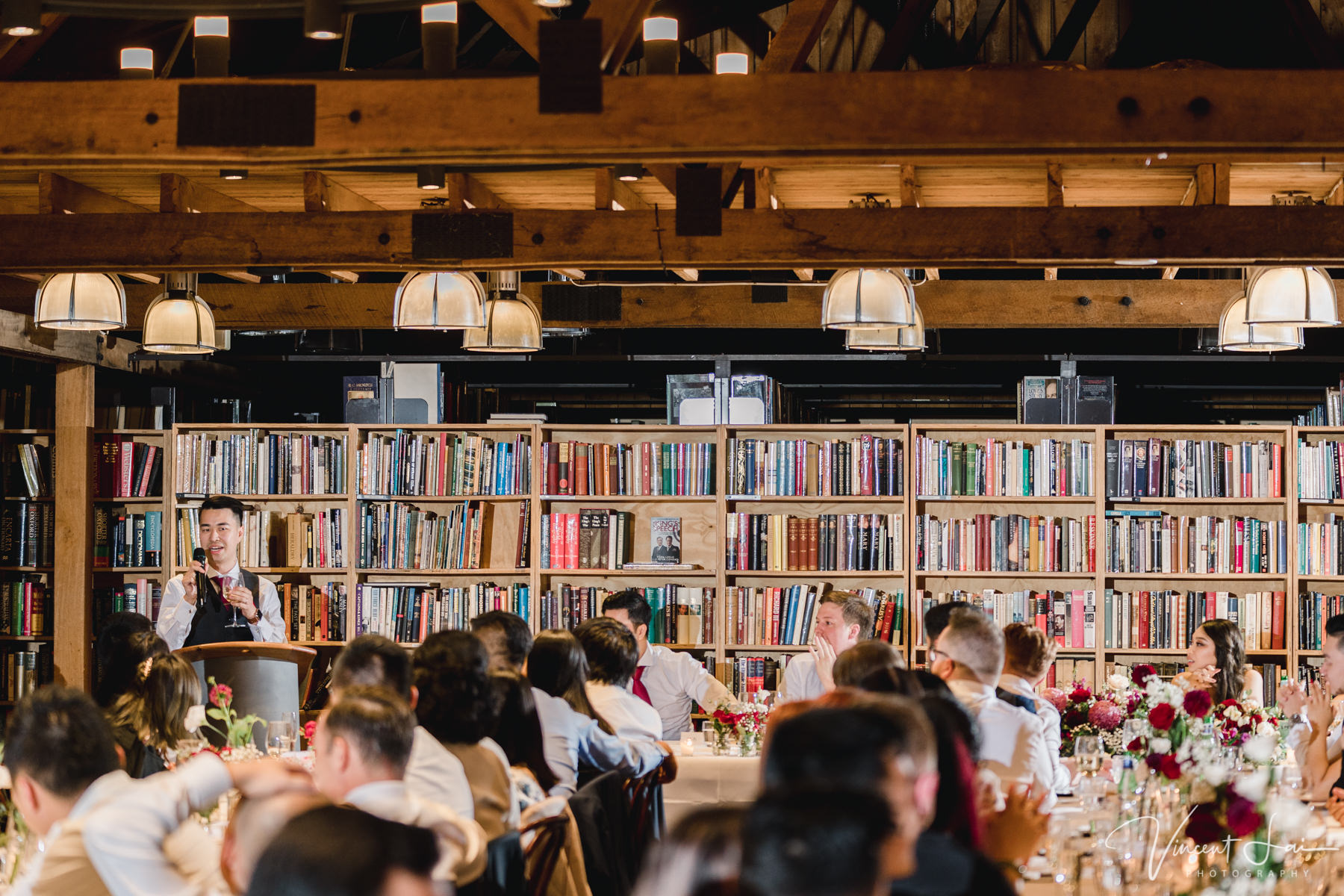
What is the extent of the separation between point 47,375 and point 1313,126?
25.5 feet

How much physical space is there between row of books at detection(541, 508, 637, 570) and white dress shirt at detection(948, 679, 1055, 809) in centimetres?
414

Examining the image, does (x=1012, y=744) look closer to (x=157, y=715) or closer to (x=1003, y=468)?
(x=157, y=715)

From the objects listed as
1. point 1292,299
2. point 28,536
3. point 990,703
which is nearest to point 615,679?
point 990,703

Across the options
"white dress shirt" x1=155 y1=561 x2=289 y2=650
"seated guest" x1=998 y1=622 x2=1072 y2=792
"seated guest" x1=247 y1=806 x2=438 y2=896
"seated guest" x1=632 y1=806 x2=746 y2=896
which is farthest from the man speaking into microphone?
"seated guest" x1=632 y1=806 x2=746 y2=896

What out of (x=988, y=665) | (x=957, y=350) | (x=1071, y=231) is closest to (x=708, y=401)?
(x=957, y=350)

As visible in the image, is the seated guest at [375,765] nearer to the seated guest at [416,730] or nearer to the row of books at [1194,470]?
the seated guest at [416,730]

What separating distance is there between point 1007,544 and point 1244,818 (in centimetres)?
532

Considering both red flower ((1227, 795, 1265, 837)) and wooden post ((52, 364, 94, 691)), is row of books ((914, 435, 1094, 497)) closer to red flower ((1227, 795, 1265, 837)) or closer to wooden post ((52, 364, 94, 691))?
wooden post ((52, 364, 94, 691))

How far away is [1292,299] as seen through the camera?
5574 mm

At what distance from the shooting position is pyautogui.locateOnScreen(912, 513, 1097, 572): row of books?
26.1 ft

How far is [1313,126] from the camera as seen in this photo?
13.8 ft

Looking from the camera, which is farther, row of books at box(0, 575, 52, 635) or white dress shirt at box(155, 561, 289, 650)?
row of books at box(0, 575, 52, 635)

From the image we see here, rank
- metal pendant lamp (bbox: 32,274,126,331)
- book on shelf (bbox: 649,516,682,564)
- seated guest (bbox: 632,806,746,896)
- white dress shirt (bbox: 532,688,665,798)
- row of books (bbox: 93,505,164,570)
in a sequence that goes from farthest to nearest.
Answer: row of books (bbox: 93,505,164,570), book on shelf (bbox: 649,516,682,564), metal pendant lamp (bbox: 32,274,126,331), white dress shirt (bbox: 532,688,665,798), seated guest (bbox: 632,806,746,896)

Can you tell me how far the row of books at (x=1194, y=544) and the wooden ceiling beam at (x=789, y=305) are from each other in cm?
106
